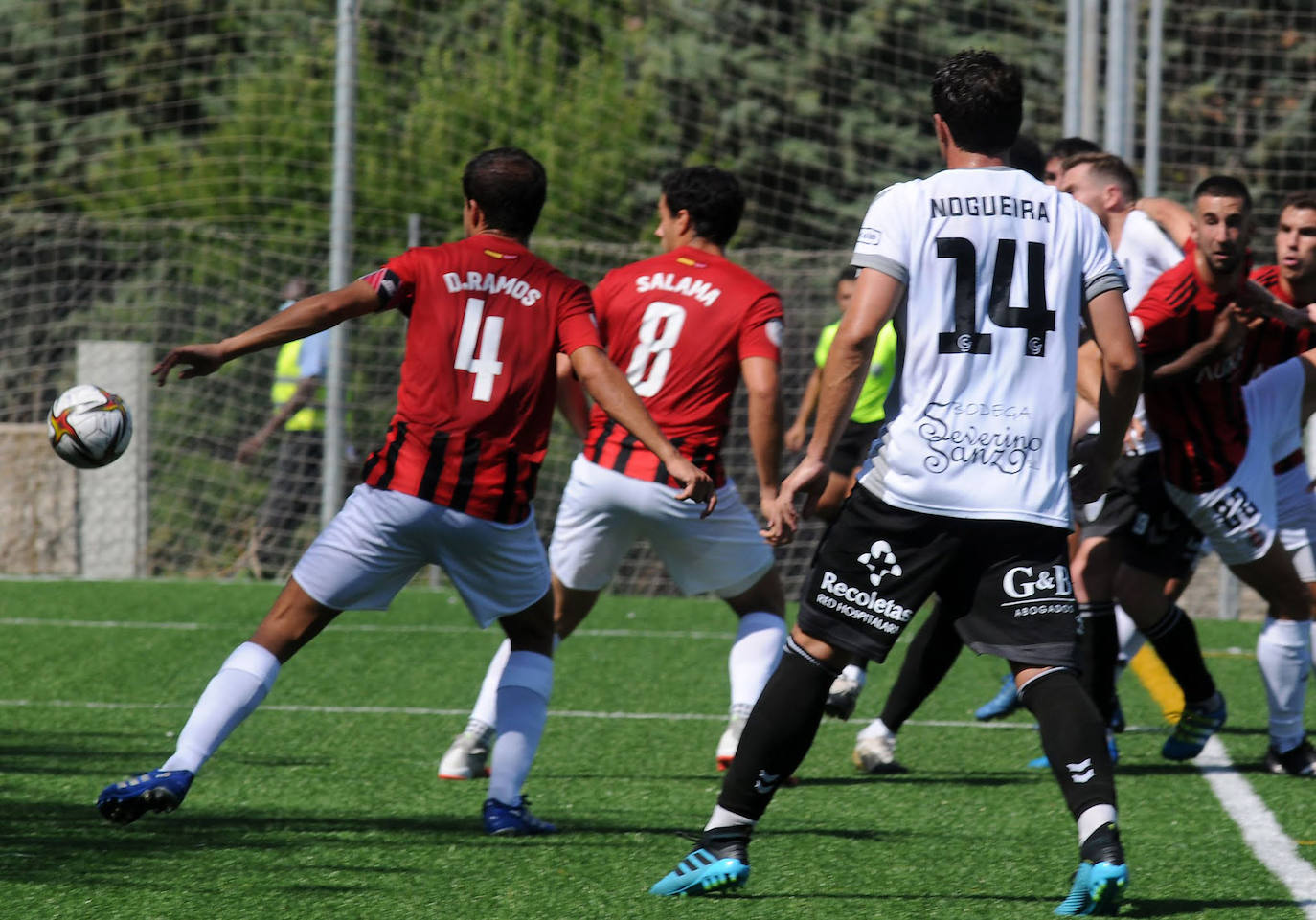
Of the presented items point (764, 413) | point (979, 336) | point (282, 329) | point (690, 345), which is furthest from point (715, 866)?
point (690, 345)

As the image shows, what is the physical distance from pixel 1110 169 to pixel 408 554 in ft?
9.98

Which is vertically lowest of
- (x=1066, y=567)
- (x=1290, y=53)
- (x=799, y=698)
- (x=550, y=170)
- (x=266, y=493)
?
(x=266, y=493)

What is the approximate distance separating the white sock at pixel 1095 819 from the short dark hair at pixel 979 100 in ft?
5.03

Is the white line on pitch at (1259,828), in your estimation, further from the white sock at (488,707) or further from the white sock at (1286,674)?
the white sock at (488,707)

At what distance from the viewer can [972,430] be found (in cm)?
379

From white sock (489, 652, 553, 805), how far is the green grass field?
18cm

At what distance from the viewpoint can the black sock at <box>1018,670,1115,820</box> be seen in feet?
12.2

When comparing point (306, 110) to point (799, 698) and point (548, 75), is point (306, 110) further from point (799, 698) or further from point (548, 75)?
point (799, 698)

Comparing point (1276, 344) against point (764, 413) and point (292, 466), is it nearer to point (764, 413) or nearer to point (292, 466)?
point (764, 413)

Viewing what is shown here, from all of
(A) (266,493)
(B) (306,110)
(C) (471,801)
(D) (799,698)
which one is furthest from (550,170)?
(D) (799,698)

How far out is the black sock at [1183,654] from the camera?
5.93 metres

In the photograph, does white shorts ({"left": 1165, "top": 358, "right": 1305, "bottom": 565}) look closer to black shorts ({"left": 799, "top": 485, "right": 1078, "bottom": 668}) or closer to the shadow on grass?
the shadow on grass

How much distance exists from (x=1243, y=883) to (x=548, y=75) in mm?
12947

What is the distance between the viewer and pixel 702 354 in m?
5.70
